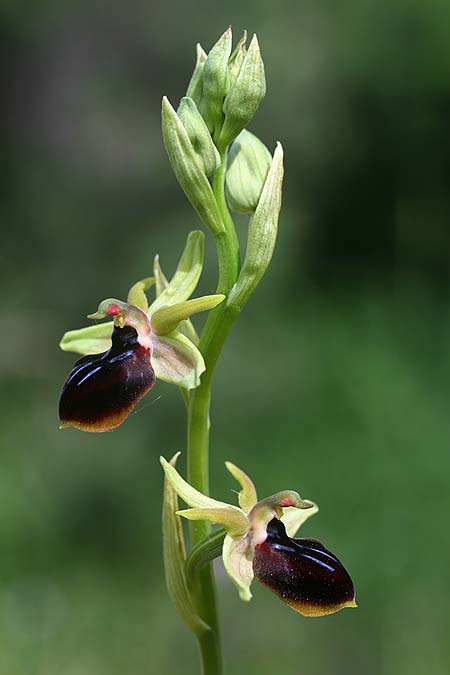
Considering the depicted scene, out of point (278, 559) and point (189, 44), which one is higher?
point (189, 44)

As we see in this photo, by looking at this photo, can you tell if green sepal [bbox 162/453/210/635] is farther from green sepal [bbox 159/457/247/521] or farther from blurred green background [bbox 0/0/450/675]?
blurred green background [bbox 0/0/450/675]

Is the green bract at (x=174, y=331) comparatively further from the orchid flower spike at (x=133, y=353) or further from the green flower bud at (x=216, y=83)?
the green flower bud at (x=216, y=83)

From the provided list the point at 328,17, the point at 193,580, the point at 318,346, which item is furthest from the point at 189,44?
the point at 193,580

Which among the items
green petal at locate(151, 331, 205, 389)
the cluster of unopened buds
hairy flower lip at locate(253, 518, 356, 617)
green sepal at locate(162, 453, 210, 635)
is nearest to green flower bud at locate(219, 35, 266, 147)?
the cluster of unopened buds

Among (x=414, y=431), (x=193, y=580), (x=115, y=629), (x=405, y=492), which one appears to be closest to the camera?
(x=193, y=580)

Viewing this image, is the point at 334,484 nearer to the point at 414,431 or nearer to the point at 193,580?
the point at 414,431
